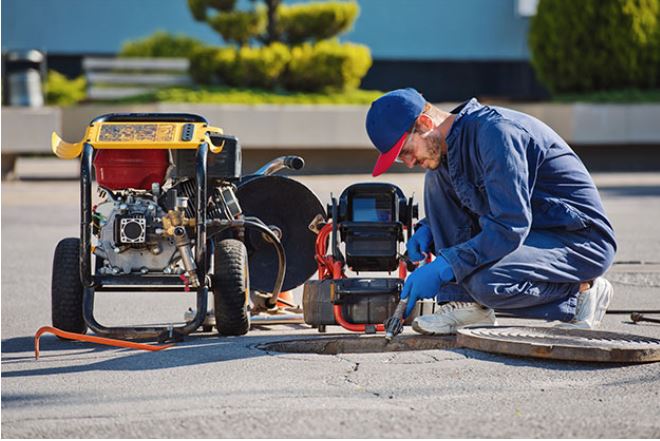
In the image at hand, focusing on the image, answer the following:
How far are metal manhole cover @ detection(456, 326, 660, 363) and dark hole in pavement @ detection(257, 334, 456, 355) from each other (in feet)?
0.57

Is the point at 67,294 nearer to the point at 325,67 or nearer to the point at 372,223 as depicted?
the point at 372,223

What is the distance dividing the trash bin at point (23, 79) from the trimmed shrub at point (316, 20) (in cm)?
419

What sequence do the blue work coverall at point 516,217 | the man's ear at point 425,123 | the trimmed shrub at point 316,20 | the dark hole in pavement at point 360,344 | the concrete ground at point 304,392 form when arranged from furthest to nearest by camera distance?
the trimmed shrub at point 316,20
the dark hole in pavement at point 360,344
the man's ear at point 425,123
the blue work coverall at point 516,217
the concrete ground at point 304,392

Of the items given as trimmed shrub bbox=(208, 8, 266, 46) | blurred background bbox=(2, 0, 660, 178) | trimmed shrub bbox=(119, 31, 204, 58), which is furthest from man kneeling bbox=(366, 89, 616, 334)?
trimmed shrub bbox=(119, 31, 204, 58)

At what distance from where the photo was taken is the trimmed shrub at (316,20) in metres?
21.6

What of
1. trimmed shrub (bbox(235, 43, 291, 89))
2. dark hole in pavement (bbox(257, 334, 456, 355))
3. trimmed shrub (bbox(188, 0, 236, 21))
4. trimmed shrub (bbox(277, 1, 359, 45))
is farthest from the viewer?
trimmed shrub (bbox(188, 0, 236, 21))

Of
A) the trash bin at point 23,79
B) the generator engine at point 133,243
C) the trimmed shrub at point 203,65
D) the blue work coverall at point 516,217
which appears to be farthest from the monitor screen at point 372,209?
the trimmed shrub at point 203,65

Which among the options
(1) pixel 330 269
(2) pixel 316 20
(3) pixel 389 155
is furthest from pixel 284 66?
(3) pixel 389 155

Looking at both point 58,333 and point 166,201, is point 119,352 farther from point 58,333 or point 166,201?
point 166,201

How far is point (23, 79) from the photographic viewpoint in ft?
65.7

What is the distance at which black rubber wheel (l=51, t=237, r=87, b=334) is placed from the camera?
6367 millimetres

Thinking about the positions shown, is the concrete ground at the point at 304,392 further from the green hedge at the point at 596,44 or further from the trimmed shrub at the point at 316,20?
the trimmed shrub at the point at 316,20

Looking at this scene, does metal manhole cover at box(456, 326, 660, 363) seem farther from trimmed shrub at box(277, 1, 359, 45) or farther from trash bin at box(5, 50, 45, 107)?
trimmed shrub at box(277, 1, 359, 45)

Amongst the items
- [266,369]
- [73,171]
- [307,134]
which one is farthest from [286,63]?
[266,369]
